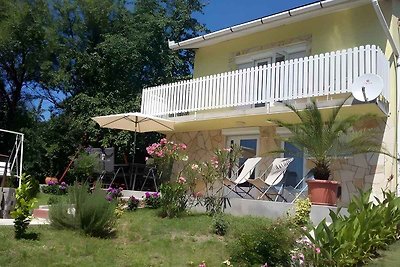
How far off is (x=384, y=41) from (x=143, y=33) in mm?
10465

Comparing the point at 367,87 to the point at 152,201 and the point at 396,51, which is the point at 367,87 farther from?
the point at 152,201

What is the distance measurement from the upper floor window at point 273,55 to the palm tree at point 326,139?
11.7 ft

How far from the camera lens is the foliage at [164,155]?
34.7ft

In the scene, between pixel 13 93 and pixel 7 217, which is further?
pixel 13 93

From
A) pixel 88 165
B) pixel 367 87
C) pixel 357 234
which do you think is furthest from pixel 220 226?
pixel 88 165

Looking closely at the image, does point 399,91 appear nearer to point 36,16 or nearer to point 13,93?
point 36,16

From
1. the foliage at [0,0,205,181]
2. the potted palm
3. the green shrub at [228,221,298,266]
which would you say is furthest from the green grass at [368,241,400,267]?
the foliage at [0,0,205,181]

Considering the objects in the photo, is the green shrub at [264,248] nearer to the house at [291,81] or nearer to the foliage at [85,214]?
the foliage at [85,214]

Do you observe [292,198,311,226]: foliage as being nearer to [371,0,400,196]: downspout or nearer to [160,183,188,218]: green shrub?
[160,183,188,218]: green shrub

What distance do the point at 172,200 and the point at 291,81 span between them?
434 cm

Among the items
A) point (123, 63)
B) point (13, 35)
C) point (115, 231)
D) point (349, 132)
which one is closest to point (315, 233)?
point (115, 231)

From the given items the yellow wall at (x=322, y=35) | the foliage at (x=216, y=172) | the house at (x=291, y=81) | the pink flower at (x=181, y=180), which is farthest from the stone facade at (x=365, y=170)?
the yellow wall at (x=322, y=35)

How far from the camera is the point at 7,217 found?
9039 mm

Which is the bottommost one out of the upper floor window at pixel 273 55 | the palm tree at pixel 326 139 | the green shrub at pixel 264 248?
the green shrub at pixel 264 248
